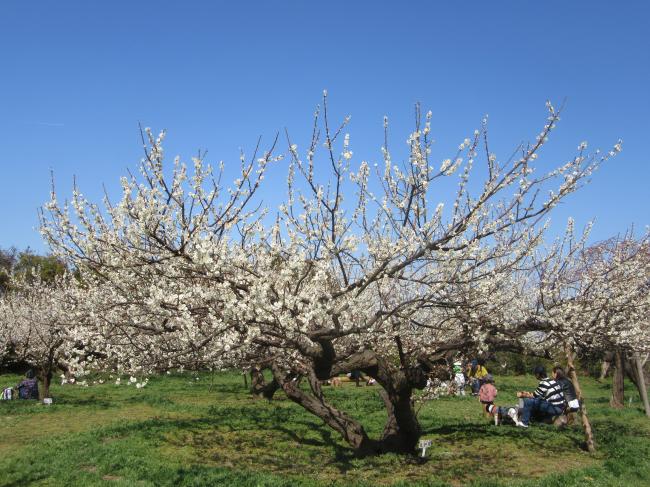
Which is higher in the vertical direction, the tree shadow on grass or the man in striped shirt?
the man in striped shirt

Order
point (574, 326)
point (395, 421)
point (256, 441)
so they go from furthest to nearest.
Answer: point (256, 441), point (395, 421), point (574, 326)

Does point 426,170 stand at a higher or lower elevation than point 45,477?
higher

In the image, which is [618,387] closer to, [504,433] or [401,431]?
[504,433]

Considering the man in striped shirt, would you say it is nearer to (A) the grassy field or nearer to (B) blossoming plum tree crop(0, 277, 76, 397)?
(A) the grassy field

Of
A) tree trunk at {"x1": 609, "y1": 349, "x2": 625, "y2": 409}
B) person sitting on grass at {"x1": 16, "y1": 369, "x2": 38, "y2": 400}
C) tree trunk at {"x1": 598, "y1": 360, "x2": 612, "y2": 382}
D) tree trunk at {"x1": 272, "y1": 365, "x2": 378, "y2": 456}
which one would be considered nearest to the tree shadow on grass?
tree trunk at {"x1": 272, "y1": 365, "x2": 378, "y2": 456}

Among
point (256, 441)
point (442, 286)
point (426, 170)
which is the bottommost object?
point (256, 441)

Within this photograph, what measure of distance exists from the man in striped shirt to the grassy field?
58 centimetres

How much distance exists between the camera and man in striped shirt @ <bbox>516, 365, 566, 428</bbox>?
1248 cm

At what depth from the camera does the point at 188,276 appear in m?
6.16

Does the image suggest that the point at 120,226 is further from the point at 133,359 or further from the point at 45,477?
the point at 45,477

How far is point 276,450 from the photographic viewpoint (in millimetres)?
9945

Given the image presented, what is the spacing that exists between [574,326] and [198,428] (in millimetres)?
7790

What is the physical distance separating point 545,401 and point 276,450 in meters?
6.54

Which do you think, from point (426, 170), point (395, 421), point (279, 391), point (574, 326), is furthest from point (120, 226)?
point (279, 391)
